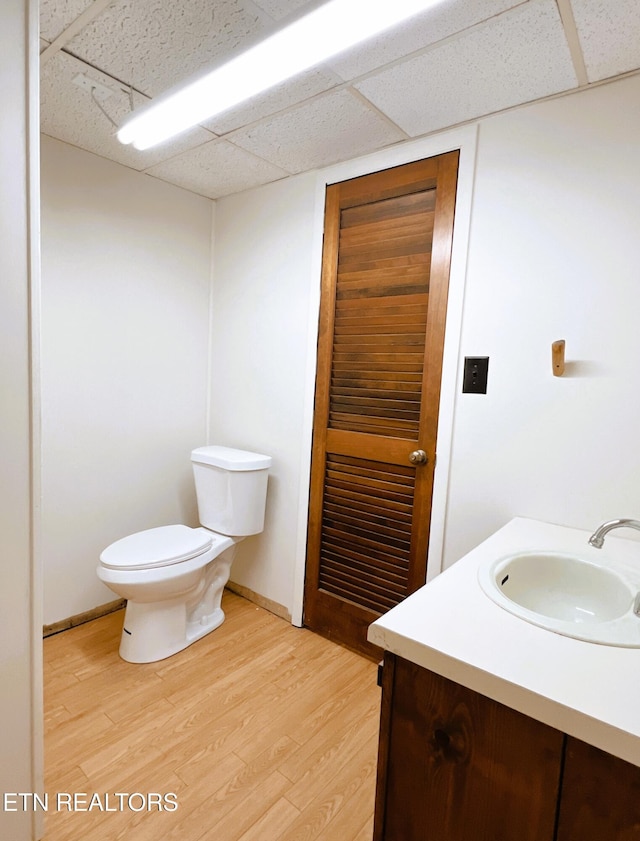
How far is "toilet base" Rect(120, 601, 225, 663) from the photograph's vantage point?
198 centimetres

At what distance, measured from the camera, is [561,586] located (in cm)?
126

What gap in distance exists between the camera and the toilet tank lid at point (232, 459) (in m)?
2.21

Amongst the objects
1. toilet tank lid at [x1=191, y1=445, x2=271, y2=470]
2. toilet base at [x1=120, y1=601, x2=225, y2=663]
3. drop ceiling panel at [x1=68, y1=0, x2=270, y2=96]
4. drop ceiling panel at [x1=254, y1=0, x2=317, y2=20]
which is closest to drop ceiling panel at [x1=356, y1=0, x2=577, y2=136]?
drop ceiling panel at [x1=254, y1=0, x2=317, y2=20]

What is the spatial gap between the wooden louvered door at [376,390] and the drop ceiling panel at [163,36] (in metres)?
0.80

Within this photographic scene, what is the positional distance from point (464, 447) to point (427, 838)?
1.18 metres

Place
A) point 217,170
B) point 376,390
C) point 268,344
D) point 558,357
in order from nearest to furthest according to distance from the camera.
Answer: point 558,357, point 376,390, point 217,170, point 268,344

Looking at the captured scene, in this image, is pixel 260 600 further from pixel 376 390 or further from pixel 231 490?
pixel 376 390

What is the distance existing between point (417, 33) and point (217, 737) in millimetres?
2295

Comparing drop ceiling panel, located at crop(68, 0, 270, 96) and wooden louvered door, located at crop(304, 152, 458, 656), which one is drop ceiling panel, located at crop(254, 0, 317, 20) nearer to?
drop ceiling panel, located at crop(68, 0, 270, 96)

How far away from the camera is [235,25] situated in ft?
4.14

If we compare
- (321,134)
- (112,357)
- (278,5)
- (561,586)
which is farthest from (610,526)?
(112,357)

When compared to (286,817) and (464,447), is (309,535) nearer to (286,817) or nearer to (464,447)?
(464,447)

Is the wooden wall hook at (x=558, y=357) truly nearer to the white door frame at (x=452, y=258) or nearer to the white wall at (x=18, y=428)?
the white door frame at (x=452, y=258)

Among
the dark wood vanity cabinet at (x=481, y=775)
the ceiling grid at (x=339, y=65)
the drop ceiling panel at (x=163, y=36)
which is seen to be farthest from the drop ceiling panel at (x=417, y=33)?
the dark wood vanity cabinet at (x=481, y=775)
